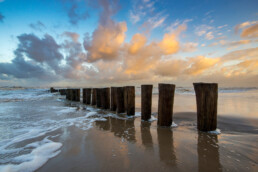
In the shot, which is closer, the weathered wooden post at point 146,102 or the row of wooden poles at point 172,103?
the row of wooden poles at point 172,103

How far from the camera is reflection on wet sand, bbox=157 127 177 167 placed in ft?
6.65

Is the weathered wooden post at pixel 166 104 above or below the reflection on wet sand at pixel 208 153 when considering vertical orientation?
above

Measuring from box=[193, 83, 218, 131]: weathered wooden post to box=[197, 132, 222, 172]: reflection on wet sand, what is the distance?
0.36m

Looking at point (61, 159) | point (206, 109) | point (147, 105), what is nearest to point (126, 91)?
point (147, 105)

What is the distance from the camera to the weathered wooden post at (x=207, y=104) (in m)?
3.35

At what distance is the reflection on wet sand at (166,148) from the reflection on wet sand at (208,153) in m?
0.40

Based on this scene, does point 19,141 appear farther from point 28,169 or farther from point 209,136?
point 209,136

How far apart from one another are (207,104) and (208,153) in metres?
1.50

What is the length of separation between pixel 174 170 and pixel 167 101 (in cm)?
232

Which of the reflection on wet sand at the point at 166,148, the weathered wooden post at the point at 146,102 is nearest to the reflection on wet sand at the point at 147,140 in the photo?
the reflection on wet sand at the point at 166,148

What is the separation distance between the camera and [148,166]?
1875mm

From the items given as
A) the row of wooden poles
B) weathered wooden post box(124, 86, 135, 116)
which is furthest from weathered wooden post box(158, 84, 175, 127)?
weathered wooden post box(124, 86, 135, 116)

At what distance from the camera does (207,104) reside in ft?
11.1

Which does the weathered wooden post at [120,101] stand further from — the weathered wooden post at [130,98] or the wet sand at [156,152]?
the wet sand at [156,152]
